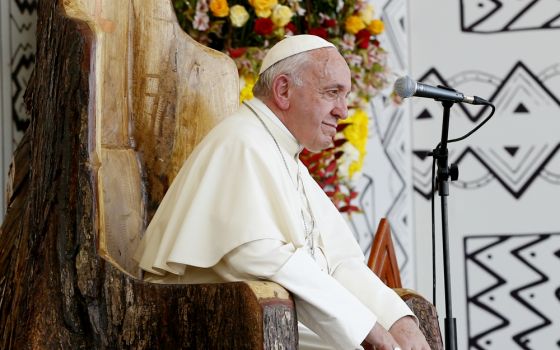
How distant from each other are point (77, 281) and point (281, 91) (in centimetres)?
99

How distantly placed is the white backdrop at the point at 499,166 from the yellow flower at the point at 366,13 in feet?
3.23

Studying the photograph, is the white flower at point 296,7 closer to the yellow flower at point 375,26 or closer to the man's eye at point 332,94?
the yellow flower at point 375,26

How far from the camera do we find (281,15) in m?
4.66

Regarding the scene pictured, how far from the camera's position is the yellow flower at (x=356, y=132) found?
5.02 meters

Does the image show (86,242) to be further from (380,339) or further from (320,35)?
(320,35)

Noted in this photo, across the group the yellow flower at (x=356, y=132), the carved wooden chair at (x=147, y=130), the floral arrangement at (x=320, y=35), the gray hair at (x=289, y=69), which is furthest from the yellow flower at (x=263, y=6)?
the gray hair at (x=289, y=69)

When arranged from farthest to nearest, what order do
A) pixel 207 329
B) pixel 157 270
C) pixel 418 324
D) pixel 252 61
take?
pixel 252 61 < pixel 418 324 < pixel 157 270 < pixel 207 329

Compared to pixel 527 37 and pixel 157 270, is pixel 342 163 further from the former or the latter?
pixel 157 270

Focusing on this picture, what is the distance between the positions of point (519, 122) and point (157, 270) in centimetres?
326

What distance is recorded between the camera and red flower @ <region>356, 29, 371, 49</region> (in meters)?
4.94

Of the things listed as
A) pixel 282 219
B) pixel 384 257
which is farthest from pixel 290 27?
pixel 282 219

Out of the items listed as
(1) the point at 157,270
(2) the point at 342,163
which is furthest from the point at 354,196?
(1) the point at 157,270

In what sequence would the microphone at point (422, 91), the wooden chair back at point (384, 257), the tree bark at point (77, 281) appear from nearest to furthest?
the tree bark at point (77, 281), the microphone at point (422, 91), the wooden chair back at point (384, 257)

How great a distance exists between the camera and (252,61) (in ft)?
15.3
